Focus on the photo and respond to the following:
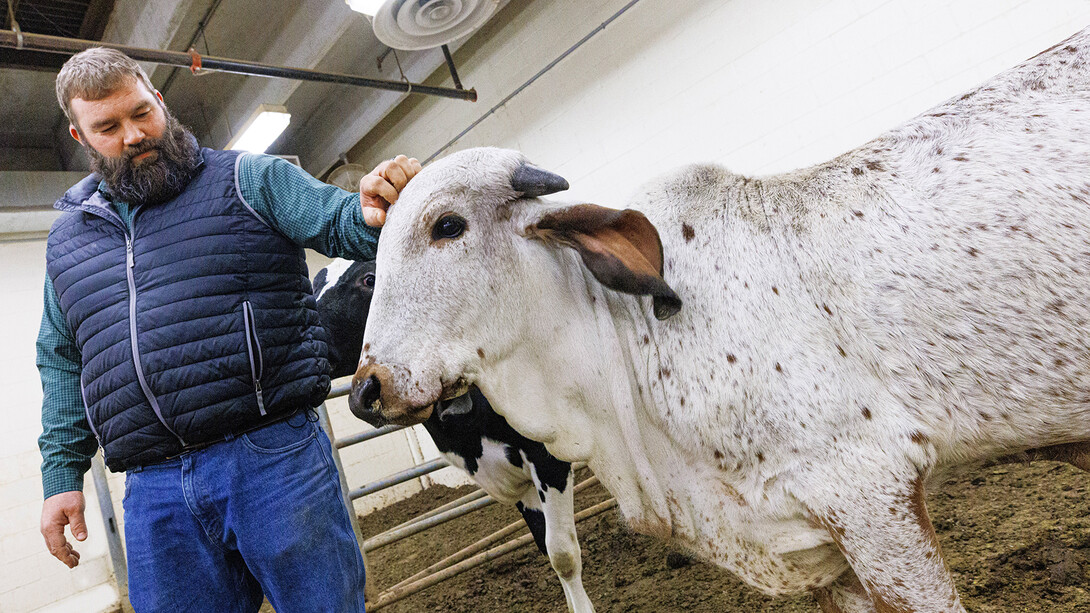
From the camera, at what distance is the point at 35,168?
713cm

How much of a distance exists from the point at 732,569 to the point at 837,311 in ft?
1.96

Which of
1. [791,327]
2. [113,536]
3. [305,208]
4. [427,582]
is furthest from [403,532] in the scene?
[791,327]

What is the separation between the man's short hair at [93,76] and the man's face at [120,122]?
16mm

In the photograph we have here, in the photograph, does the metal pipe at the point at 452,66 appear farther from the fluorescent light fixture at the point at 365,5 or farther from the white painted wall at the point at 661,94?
the fluorescent light fixture at the point at 365,5

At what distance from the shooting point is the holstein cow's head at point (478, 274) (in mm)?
1313

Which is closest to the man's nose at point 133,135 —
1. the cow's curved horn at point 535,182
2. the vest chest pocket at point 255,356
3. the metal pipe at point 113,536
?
the vest chest pocket at point 255,356

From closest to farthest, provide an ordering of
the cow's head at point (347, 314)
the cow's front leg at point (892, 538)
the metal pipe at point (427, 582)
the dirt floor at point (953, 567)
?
the cow's front leg at point (892, 538) → the dirt floor at point (953, 567) → the metal pipe at point (427, 582) → the cow's head at point (347, 314)

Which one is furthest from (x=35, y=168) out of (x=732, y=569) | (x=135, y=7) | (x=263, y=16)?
(x=732, y=569)

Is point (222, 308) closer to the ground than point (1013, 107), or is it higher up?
higher up

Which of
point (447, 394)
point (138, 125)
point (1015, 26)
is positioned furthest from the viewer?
point (1015, 26)

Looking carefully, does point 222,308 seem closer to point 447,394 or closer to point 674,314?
point 447,394

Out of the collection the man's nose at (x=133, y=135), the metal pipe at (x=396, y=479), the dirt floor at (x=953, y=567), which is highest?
the man's nose at (x=133, y=135)

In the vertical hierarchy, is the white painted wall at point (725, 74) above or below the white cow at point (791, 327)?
above

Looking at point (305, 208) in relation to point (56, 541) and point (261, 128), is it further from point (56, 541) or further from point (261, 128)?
point (261, 128)
